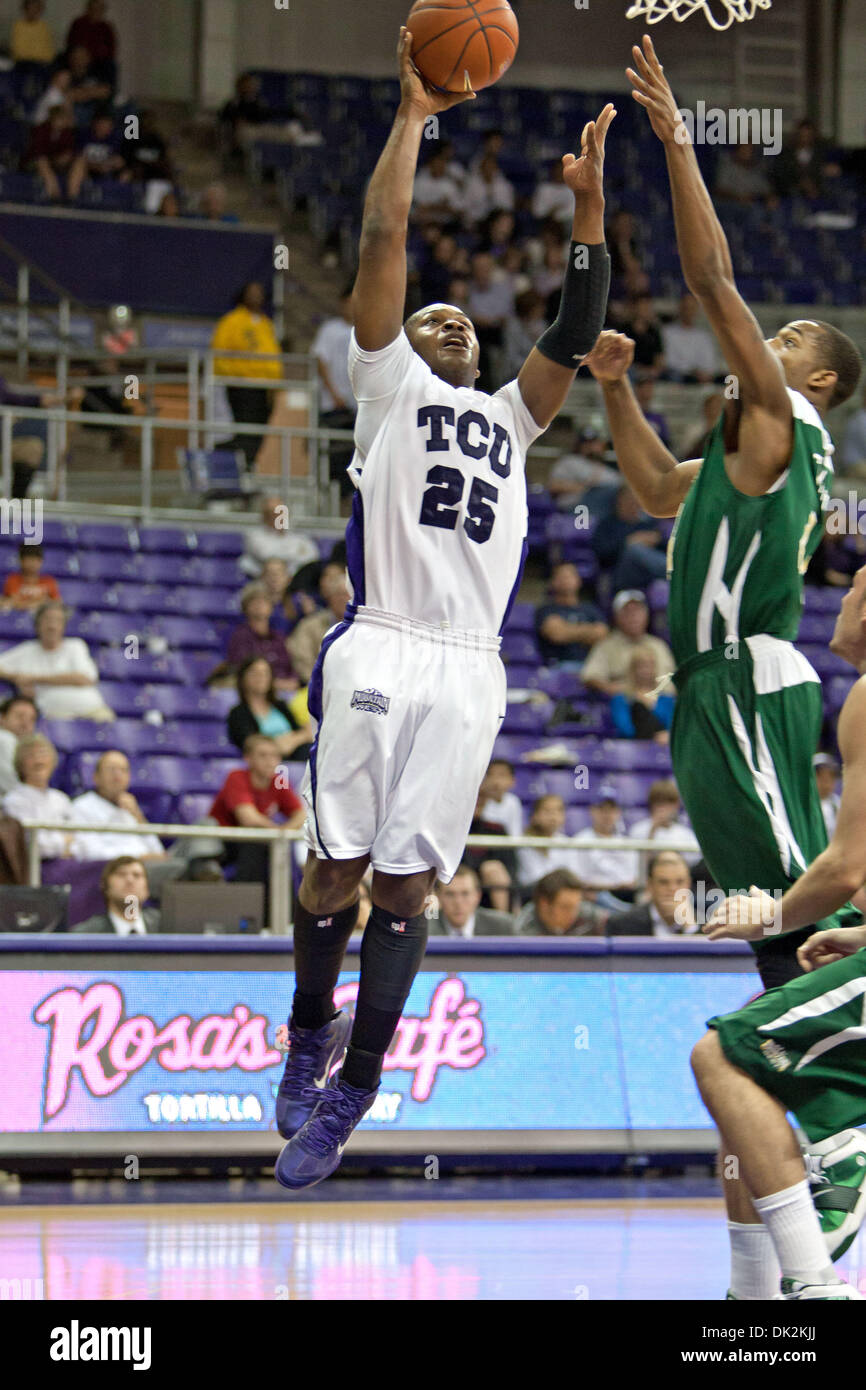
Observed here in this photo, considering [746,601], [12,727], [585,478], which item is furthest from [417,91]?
[585,478]

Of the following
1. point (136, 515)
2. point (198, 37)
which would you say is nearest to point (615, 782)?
point (136, 515)

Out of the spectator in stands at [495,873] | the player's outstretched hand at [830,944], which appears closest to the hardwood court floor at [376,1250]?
the player's outstretched hand at [830,944]

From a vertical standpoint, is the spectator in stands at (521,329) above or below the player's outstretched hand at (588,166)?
above

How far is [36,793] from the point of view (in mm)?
10477

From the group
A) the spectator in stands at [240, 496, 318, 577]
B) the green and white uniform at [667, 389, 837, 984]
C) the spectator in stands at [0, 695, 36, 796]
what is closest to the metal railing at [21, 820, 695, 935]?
the spectator in stands at [0, 695, 36, 796]

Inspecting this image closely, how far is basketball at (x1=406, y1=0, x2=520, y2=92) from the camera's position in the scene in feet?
16.7

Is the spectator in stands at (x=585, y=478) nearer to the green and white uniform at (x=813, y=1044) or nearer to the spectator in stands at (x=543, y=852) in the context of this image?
the spectator in stands at (x=543, y=852)

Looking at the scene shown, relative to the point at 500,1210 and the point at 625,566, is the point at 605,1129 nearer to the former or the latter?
the point at 500,1210

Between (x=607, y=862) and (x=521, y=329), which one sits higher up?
(x=521, y=329)

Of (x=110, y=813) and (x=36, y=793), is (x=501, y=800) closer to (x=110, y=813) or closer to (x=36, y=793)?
(x=110, y=813)

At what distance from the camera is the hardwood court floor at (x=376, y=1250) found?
550 centimetres

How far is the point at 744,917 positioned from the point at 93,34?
1597 centimetres

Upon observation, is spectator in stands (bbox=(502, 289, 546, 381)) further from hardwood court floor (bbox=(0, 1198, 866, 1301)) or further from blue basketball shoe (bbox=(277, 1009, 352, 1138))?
blue basketball shoe (bbox=(277, 1009, 352, 1138))

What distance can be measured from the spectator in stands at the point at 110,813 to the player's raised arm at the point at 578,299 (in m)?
5.50
